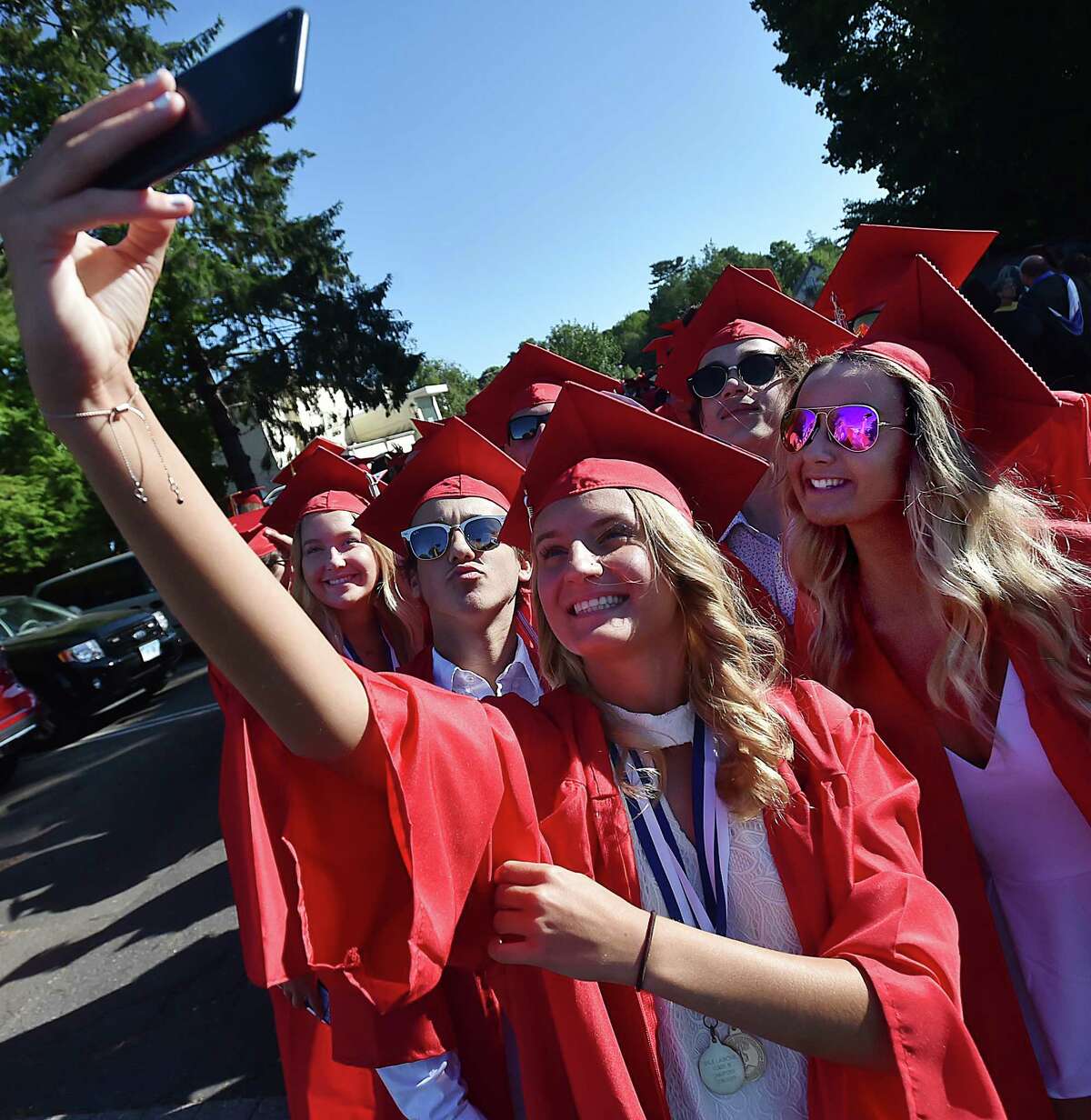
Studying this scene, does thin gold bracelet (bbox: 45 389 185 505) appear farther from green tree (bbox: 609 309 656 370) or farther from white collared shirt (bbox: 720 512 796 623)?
green tree (bbox: 609 309 656 370)

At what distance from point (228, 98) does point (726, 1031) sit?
1.51 meters

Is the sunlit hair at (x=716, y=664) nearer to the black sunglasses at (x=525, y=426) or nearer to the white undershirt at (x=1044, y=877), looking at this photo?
the white undershirt at (x=1044, y=877)

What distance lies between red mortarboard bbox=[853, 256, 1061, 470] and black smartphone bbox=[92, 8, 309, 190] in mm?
1511

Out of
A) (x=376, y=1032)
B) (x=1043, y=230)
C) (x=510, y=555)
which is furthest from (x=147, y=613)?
(x=1043, y=230)

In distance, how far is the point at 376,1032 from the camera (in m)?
1.38

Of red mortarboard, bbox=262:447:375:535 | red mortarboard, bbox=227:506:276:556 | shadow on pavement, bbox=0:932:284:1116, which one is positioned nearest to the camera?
red mortarboard, bbox=262:447:375:535

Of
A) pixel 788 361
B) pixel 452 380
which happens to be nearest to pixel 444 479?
pixel 788 361

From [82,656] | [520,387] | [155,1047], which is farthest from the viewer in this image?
→ [82,656]

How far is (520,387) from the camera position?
415cm

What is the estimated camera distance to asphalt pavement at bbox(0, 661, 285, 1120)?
135 inches

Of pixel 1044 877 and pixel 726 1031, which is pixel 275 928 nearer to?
pixel 726 1031

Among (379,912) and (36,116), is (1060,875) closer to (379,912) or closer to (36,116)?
(379,912)

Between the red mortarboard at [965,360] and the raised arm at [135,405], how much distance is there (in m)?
1.53

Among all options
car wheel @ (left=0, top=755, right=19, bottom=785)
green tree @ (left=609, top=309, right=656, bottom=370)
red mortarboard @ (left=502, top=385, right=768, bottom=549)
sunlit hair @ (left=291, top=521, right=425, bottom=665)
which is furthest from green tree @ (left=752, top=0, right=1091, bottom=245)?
green tree @ (left=609, top=309, right=656, bottom=370)
